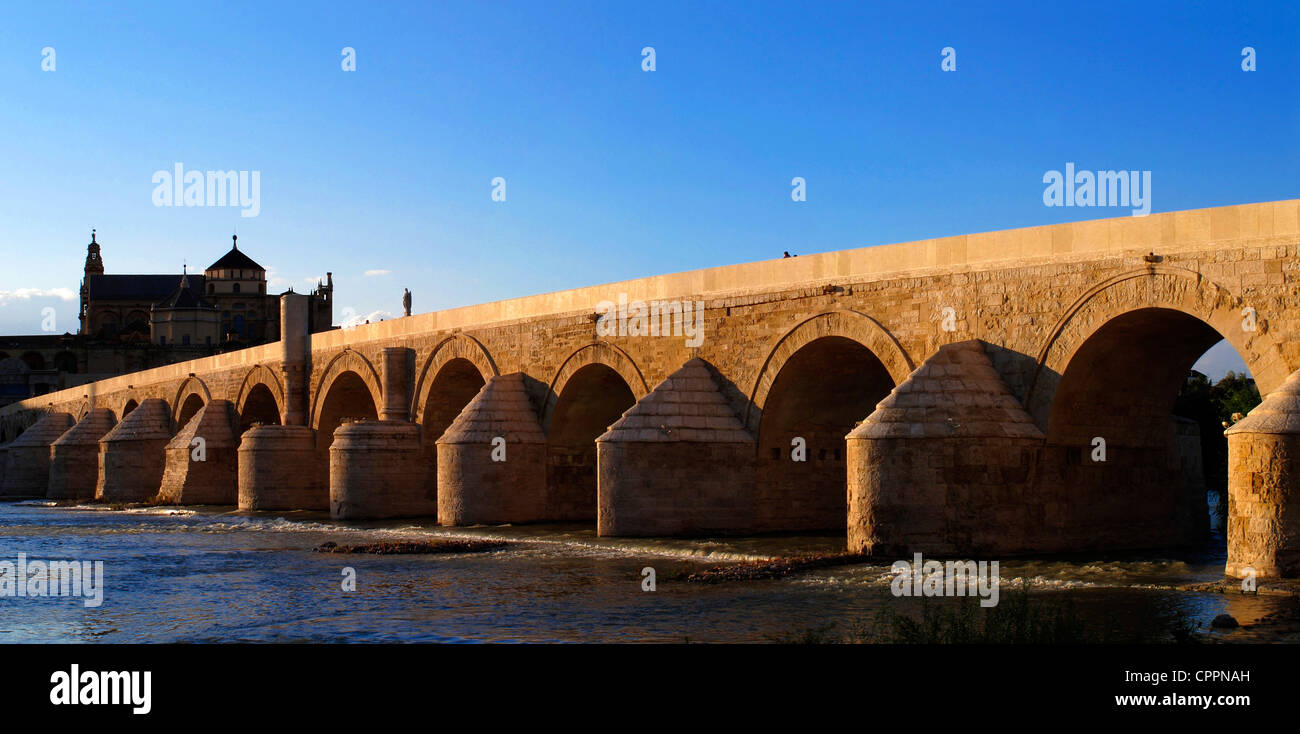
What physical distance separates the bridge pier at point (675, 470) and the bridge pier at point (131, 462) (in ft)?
78.7

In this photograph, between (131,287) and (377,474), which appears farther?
(131,287)

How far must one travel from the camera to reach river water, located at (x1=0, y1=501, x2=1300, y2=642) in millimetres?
11375

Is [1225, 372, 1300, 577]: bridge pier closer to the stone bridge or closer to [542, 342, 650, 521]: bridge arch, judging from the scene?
the stone bridge

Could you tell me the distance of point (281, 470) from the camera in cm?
3203

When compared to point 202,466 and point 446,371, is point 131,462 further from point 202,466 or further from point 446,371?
point 446,371

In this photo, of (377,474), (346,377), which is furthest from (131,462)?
(377,474)

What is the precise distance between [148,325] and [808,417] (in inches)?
3519

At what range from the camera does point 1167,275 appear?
14.4 metres

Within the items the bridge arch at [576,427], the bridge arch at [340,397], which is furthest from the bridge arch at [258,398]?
the bridge arch at [576,427]

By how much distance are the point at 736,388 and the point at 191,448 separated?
20.6 metres

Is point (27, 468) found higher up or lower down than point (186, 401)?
lower down

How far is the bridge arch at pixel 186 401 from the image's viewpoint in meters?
43.0

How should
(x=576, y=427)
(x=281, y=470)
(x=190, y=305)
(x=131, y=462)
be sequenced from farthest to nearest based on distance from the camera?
(x=190, y=305), (x=131, y=462), (x=281, y=470), (x=576, y=427)

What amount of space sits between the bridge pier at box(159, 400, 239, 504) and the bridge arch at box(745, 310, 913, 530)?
20355 millimetres
